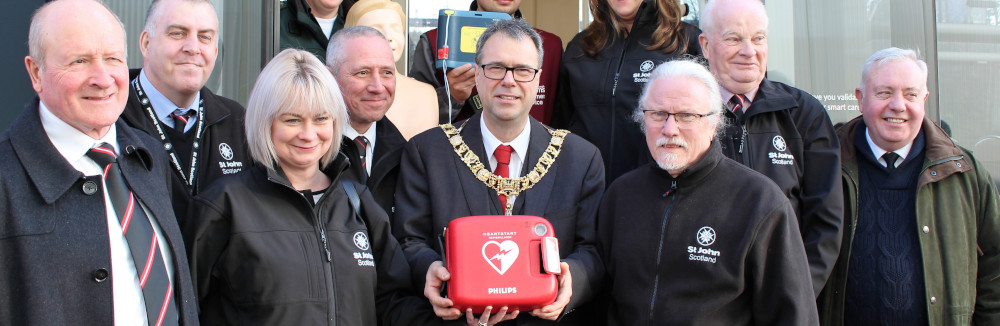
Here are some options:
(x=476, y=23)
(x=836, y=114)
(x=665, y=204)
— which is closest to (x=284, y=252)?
(x=665, y=204)

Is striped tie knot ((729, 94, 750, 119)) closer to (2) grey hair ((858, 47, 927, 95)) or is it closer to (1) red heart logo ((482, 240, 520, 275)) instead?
(2) grey hair ((858, 47, 927, 95))

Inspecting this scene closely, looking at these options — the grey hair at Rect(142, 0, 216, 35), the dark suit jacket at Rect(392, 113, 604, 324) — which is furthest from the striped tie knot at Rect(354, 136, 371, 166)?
the grey hair at Rect(142, 0, 216, 35)

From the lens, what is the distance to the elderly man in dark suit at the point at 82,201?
6.98ft

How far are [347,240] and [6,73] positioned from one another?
1.82 meters

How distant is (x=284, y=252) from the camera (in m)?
2.66

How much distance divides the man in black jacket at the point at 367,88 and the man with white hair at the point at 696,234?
1.01 metres

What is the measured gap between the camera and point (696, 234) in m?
2.87

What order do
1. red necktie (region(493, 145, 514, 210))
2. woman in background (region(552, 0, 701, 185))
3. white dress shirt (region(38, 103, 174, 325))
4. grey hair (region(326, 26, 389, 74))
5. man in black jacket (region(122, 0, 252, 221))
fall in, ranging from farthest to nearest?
woman in background (region(552, 0, 701, 185))
grey hair (region(326, 26, 389, 74))
red necktie (region(493, 145, 514, 210))
man in black jacket (region(122, 0, 252, 221))
white dress shirt (region(38, 103, 174, 325))

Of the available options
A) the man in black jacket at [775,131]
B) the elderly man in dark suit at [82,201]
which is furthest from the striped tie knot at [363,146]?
the man in black jacket at [775,131]

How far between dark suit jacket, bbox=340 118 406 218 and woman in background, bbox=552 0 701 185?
3.16ft

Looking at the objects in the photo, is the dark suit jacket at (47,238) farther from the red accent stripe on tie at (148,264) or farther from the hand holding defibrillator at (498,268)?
the hand holding defibrillator at (498,268)

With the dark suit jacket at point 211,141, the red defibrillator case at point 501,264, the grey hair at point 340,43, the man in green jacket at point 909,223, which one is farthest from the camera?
the grey hair at point 340,43

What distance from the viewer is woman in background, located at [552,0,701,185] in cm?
391

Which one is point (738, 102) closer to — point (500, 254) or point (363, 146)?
point (500, 254)
